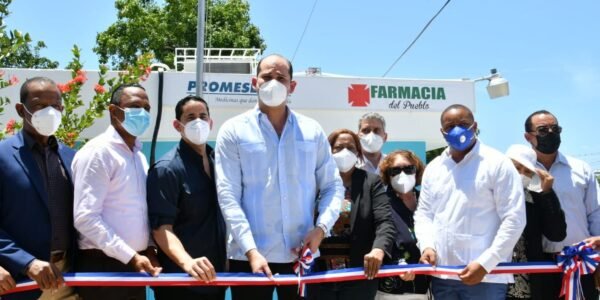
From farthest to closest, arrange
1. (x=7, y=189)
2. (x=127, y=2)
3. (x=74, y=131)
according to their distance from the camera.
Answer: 1. (x=127, y=2)
2. (x=74, y=131)
3. (x=7, y=189)

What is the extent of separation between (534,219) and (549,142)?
550 millimetres

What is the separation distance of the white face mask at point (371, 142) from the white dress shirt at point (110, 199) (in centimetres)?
196

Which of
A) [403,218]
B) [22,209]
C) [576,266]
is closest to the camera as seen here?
[22,209]

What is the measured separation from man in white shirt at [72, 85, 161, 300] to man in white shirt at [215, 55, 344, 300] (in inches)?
20.1

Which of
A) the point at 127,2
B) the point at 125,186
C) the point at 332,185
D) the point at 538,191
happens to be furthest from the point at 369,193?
the point at 127,2

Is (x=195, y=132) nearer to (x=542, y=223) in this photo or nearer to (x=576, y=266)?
(x=542, y=223)

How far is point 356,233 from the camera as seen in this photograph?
3.31 meters

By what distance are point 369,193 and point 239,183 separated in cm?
93

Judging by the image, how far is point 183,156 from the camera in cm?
309

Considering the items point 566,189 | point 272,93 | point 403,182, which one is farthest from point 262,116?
point 566,189

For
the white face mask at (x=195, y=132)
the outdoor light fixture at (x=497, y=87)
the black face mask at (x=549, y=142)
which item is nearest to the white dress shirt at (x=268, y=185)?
the white face mask at (x=195, y=132)

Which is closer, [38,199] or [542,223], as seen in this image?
[38,199]

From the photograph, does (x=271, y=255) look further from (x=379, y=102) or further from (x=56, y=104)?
(x=379, y=102)

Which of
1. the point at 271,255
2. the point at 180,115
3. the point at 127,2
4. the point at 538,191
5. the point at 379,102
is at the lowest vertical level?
the point at 271,255
